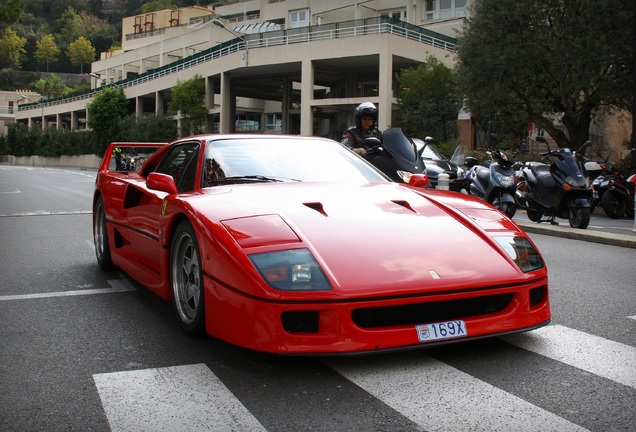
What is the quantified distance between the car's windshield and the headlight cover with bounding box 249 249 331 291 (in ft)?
4.45

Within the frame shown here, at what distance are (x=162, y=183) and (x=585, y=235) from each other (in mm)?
7287

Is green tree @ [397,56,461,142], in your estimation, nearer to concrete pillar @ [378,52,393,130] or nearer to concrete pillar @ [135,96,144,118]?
concrete pillar @ [378,52,393,130]

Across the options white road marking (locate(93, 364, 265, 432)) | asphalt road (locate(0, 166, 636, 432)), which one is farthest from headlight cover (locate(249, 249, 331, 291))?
white road marking (locate(93, 364, 265, 432))

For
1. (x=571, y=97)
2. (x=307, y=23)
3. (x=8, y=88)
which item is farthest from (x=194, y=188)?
(x=8, y=88)

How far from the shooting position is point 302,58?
47.7 m

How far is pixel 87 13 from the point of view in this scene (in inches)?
7283

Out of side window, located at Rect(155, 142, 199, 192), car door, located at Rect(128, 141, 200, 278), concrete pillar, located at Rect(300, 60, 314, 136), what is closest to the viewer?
car door, located at Rect(128, 141, 200, 278)

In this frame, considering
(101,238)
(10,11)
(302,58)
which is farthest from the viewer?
(302,58)

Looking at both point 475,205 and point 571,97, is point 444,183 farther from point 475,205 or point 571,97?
point 571,97

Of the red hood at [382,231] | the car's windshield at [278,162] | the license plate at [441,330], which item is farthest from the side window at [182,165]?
the license plate at [441,330]

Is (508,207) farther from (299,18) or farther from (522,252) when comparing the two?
(299,18)

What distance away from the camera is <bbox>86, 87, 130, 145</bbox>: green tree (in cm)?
7612

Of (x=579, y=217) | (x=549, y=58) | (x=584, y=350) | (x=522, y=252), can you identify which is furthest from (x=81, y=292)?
(x=549, y=58)

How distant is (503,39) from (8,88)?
146m
